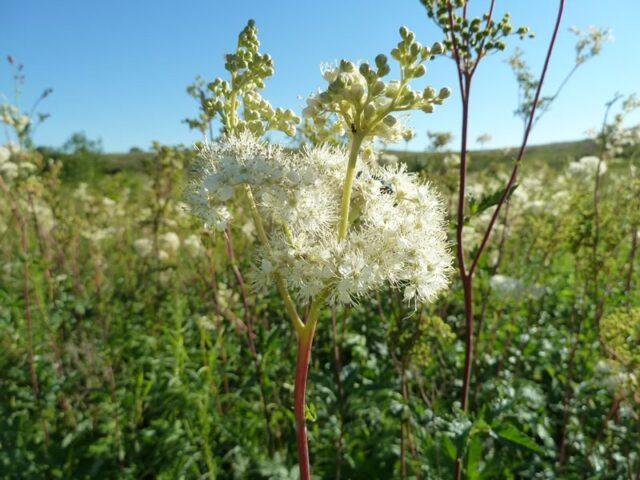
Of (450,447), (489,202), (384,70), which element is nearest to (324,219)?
(384,70)

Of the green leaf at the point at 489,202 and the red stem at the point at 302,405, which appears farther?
the green leaf at the point at 489,202

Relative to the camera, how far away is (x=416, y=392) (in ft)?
14.6

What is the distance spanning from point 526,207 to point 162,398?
5068mm

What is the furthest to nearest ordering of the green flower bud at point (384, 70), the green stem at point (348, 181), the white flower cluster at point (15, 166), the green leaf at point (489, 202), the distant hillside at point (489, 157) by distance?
the white flower cluster at point (15, 166) < the distant hillside at point (489, 157) < the green leaf at point (489, 202) < the green stem at point (348, 181) < the green flower bud at point (384, 70)

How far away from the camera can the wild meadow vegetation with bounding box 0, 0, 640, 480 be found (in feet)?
5.86

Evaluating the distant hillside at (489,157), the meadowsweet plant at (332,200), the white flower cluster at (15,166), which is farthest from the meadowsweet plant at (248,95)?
the white flower cluster at (15,166)

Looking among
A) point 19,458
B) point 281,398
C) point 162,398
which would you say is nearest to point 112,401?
point 162,398

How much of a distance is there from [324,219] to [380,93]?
1.79 ft

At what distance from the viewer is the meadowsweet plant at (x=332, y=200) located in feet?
5.28

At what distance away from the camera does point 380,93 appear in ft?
5.12

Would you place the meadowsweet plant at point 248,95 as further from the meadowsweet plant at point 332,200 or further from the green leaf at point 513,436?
the green leaf at point 513,436

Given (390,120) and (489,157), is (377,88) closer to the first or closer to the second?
(390,120)

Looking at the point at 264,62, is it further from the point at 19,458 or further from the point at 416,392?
the point at 416,392

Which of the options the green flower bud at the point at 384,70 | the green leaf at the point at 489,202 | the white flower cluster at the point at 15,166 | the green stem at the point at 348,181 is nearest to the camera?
the green flower bud at the point at 384,70
